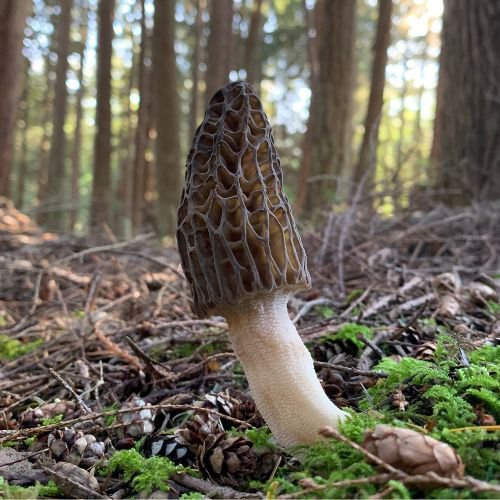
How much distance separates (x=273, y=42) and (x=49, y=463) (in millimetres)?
17267

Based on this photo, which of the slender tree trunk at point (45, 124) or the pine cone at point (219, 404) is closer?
the pine cone at point (219, 404)

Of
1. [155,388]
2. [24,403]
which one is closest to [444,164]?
[155,388]

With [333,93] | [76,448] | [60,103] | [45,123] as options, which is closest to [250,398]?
[76,448]

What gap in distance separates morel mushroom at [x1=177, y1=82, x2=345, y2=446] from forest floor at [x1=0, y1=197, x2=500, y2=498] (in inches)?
5.8

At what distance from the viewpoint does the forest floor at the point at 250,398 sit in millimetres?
1519

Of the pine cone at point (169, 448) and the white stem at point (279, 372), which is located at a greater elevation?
the white stem at point (279, 372)

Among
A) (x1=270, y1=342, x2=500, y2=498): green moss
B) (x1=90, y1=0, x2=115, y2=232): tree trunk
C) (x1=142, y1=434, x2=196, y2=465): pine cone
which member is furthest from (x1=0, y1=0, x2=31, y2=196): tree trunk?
(x1=270, y1=342, x2=500, y2=498): green moss

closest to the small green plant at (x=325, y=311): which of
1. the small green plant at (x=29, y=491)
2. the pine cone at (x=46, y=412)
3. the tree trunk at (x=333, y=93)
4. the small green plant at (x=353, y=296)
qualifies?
the small green plant at (x=353, y=296)

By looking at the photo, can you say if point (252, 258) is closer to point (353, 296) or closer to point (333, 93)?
point (353, 296)

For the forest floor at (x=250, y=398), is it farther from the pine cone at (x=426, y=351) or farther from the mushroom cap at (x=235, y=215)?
the mushroom cap at (x=235, y=215)


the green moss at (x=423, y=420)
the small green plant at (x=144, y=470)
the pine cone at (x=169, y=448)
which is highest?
the green moss at (x=423, y=420)

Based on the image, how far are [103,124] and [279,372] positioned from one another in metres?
10.7

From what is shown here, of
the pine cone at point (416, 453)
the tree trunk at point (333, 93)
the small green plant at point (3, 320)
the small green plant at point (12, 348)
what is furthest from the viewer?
the tree trunk at point (333, 93)

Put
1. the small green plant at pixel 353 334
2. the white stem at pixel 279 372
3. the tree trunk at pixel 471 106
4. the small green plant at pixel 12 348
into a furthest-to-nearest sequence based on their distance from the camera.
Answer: the tree trunk at pixel 471 106 < the small green plant at pixel 12 348 < the small green plant at pixel 353 334 < the white stem at pixel 279 372
